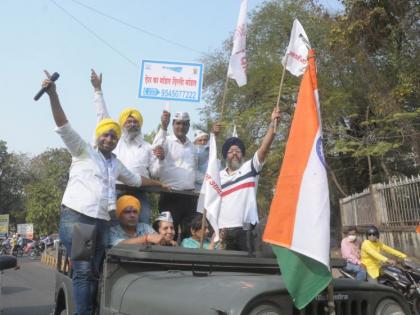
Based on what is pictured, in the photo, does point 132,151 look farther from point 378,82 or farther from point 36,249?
point 36,249

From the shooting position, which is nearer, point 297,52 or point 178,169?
point 297,52

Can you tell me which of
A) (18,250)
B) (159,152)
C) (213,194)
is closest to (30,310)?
(159,152)

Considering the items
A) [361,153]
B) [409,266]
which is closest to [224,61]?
[361,153]

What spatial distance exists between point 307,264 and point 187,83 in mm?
3939

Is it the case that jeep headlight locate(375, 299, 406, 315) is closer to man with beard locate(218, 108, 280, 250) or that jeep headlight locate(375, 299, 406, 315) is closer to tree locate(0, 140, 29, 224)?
man with beard locate(218, 108, 280, 250)

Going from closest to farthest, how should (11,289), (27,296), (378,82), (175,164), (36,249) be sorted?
(175,164), (27,296), (11,289), (378,82), (36,249)

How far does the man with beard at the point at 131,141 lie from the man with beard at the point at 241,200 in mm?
1059

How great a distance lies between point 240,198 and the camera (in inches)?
187

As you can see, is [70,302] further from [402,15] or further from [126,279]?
[402,15]

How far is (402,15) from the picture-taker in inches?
584

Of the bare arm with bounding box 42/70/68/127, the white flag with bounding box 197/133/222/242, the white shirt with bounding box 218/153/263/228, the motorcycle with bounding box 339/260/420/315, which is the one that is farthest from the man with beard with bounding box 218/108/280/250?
the motorcycle with bounding box 339/260/420/315

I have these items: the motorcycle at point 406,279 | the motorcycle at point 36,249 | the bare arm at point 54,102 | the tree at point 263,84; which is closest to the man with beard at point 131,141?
the bare arm at point 54,102

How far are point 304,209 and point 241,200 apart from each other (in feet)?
5.89

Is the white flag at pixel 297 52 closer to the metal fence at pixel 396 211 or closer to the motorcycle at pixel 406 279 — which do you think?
the motorcycle at pixel 406 279
